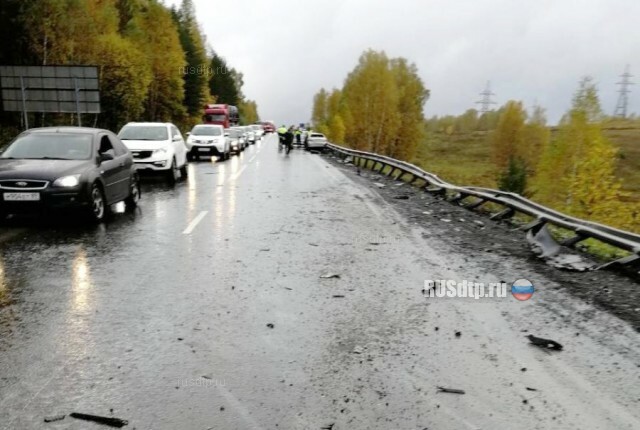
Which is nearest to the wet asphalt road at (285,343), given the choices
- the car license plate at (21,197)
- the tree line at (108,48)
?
the car license plate at (21,197)

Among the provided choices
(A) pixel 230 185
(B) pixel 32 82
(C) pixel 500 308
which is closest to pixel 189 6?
(B) pixel 32 82

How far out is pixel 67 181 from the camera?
27.7 ft

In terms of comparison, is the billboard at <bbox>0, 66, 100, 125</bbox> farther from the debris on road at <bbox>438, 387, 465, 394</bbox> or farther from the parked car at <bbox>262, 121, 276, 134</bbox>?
the parked car at <bbox>262, 121, 276, 134</bbox>

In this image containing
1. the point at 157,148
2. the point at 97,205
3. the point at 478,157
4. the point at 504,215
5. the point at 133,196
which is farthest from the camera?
the point at 478,157

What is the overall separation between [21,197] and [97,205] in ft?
4.21

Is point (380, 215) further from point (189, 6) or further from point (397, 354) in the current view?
point (189, 6)

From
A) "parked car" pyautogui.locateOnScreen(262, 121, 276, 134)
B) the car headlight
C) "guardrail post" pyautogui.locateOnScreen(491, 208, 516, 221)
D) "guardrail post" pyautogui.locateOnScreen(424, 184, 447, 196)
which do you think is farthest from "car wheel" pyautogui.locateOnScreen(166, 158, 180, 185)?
"parked car" pyautogui.locateOnScreen(262, 121, 276, 134)

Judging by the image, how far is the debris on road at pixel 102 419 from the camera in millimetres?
2935

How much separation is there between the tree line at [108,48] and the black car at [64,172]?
23186 mm

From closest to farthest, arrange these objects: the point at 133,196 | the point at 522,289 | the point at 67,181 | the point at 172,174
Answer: the point at 522,289
the point at 67,181
the point at 133,196
the point at 172,174

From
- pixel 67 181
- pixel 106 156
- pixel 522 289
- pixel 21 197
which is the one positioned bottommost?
pixel 522 289

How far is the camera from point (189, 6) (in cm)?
8462

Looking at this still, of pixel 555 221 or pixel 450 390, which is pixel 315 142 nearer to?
pixel 555 221

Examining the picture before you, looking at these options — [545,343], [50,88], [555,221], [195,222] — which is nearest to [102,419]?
[545,343]
